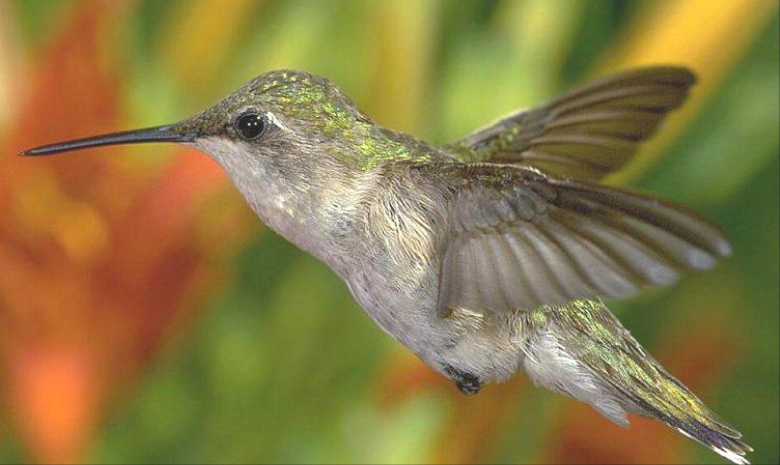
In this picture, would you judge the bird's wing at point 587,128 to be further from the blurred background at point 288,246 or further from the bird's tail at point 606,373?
the blurred background at point 288,246

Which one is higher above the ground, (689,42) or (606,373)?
(689,42)

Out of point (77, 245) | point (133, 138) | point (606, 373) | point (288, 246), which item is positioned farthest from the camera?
point (288, 246)

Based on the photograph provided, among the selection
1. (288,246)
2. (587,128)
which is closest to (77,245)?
(288,246)

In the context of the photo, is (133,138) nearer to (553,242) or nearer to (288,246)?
(553,242)

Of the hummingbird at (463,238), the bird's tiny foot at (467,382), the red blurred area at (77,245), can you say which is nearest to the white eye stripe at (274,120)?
the hummingbird at (463,238)

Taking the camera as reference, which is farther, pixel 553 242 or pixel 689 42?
pixel 689 42

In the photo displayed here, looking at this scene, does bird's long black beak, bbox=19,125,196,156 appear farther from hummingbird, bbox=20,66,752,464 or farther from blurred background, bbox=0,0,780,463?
blurred background, bbox=0,0,780,463

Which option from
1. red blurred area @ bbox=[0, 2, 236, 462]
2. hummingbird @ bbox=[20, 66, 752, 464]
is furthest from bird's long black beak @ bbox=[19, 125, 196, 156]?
red blurred area @ bbox=[0, 2, 236, 462]
